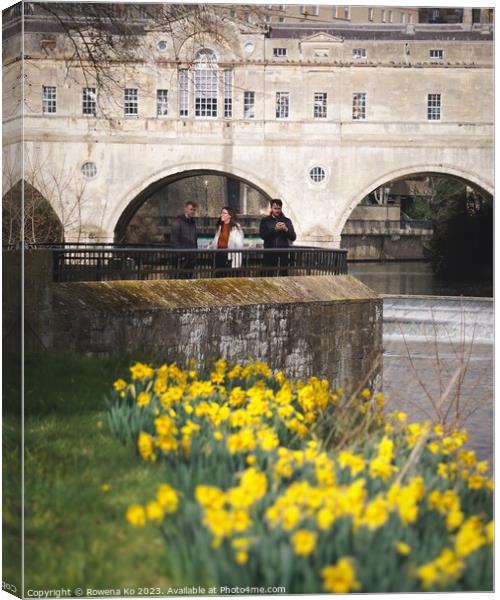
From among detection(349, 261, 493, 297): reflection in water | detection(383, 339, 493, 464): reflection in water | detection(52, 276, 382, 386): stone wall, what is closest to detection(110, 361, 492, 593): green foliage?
detection(383, 339, 493, 464): reflection in water

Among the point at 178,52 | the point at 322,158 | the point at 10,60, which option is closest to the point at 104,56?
→ the point at 178,52

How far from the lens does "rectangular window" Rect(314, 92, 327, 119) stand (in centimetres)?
2061

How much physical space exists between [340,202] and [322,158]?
2139mm

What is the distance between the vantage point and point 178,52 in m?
7.54

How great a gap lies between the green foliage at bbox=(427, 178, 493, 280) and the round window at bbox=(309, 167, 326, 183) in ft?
8.47

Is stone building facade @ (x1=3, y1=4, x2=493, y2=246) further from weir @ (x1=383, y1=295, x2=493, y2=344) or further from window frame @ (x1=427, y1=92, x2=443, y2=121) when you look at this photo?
weir @ (x1=383, y1=295, x2=493, y2=344)

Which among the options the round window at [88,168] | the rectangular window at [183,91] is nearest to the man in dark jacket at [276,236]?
the rectangular window at [183,91]

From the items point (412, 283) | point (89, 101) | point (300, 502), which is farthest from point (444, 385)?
point (412, 283)

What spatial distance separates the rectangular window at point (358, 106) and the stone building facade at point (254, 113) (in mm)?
71

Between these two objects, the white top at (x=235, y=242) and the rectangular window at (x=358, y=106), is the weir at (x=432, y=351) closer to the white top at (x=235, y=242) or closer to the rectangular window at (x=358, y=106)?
the white top at (x=235, y=242)

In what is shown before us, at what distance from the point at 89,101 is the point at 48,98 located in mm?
1865

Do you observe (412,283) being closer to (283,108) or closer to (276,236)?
(283,108)

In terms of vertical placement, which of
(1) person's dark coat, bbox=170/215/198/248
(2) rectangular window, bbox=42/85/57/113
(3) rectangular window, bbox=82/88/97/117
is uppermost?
(3) rectangular window, bbox=82/88/97/117

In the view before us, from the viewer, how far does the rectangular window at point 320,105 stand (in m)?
20.6
